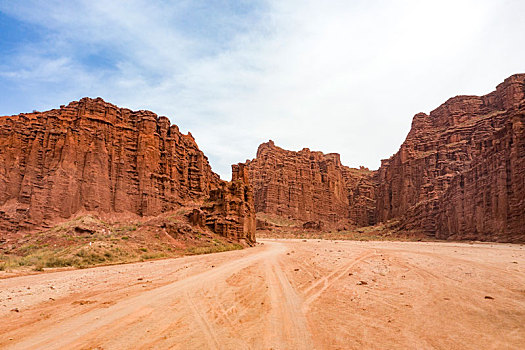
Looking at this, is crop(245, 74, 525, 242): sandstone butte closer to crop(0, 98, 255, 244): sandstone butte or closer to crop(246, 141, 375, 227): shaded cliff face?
crop(246, 141, 375, 227): shaded cliff face

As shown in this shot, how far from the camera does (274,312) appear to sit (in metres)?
6.25

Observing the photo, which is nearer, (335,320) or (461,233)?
(335,320)

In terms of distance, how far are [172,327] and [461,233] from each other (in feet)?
164

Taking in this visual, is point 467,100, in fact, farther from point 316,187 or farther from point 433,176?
point 316,187

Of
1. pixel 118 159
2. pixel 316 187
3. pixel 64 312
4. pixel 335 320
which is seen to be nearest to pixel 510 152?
pixel 335 320

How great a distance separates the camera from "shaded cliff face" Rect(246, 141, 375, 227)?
10250cm

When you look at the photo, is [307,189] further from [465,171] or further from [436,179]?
[465,171]

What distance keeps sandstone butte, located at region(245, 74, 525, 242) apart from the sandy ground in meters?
32.2

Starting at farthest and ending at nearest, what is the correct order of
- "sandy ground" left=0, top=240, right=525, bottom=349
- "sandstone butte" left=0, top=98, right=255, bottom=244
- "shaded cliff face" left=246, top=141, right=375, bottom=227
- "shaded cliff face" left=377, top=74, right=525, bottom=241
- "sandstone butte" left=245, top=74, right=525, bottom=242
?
1. "shaded cliff face" left=246, top=141, right=375, bottom=227
2. "sandstone butte" left=245, top=74, right=525, bottom=242
3. "shaded cliff face" left=377, top=74, right=525, bottom=241
4. "sandstone butte" left=0, top=98, right=255, bottom=244
5. "sandy ground" left=0, top=240, right=525, bottom=349

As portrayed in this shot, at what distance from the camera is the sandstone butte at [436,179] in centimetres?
3706

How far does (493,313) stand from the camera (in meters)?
5.66

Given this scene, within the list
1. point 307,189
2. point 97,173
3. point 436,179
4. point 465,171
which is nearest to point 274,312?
point 97,173

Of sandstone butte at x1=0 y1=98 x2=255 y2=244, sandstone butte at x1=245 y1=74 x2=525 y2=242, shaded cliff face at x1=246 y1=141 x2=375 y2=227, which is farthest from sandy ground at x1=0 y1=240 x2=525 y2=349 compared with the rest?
shaded cliff face at x1=246 y1=141 x2=375 y2=227

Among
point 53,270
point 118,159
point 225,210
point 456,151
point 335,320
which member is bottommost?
point 53,270
